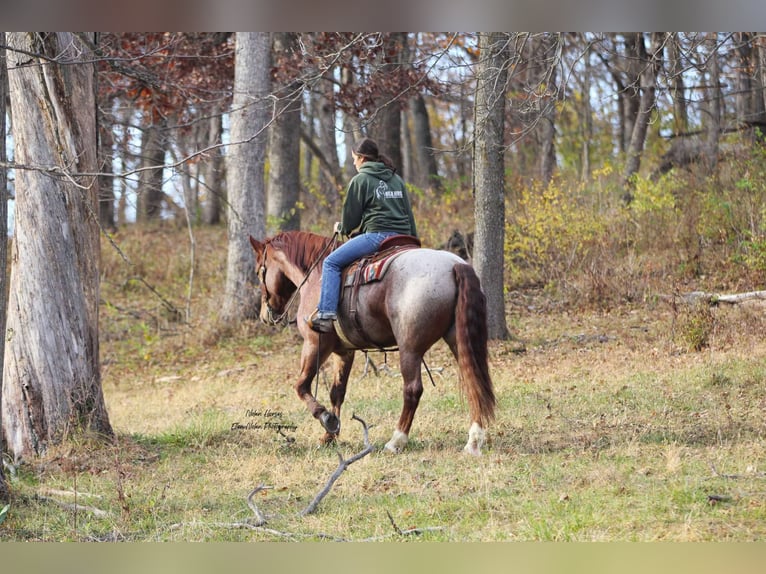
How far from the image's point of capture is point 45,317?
7902 mm

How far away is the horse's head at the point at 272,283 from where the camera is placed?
8.80m

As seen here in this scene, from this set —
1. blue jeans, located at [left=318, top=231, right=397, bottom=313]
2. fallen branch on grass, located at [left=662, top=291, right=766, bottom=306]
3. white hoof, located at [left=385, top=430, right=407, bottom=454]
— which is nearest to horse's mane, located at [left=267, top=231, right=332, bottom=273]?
blue jeans, located at [left=318, top=231, right=397, bottom=313]

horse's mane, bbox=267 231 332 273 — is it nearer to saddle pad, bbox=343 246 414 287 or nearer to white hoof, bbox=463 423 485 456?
saddle pad, bbox=343 246 414 287

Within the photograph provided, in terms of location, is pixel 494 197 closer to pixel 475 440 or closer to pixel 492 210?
pixel 492 210

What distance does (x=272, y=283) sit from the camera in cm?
887

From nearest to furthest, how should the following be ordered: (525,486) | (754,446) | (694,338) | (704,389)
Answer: (525,486) → (754,446) → (704,389) → (694,338)

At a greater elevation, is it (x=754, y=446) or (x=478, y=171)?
(x=478, y=171)

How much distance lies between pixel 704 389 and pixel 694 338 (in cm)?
197

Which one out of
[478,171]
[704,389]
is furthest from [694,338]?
[478,171]

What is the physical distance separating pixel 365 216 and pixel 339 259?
1.54ft

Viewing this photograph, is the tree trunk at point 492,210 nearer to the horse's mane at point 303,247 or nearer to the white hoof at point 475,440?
the horse's mane at point 303,247

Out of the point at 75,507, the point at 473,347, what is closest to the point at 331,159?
the point at 473,347

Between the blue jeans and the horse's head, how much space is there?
3.49 ft

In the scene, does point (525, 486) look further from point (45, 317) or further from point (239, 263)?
point (239, 263)
